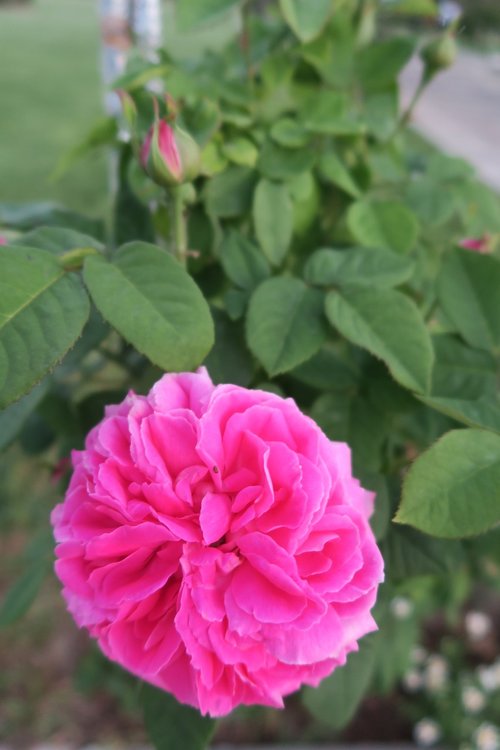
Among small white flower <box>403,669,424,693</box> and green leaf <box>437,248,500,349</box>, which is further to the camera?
small white flower <box>403,669,424,693</box>

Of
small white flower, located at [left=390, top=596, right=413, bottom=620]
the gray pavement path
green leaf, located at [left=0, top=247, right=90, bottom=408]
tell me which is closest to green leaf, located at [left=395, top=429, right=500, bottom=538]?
green leaf, located at [left=0, top=247, right=90, bottom=408]

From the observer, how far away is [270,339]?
520mm

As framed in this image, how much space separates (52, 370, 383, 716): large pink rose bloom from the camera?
407 millimetres

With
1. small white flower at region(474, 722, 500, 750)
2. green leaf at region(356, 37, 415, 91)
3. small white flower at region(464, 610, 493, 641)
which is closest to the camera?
green leaf at region(356, 37, 415, 91)

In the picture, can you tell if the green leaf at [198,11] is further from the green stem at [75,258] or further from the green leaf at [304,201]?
the green stem at [75,258]

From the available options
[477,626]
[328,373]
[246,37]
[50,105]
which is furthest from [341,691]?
[50,105]

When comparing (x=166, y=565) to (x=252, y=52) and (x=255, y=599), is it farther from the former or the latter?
(x=252, y=52)

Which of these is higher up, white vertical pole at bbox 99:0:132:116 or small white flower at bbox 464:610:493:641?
white vertical pole at bbox 99:0:132:116

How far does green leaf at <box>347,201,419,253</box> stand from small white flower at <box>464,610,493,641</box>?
42.5 inches

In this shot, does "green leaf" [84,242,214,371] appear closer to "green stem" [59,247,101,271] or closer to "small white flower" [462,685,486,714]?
"green stem" [59,247,101,271]

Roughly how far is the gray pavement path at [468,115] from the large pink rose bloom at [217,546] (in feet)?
10.1

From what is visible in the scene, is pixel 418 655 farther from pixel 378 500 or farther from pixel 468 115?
pixel 468 115

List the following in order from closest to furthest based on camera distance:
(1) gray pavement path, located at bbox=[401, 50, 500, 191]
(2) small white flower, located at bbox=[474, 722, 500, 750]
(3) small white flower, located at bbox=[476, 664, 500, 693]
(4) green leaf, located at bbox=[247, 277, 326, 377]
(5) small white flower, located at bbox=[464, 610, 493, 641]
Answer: (4) green leaf, located at bbox=[247, 277, 326, 377] → (2) small white flower, located at bbox=[474, 722, 500, 750] → (3) small white flower, located at bbox=[476, 664, 500, 693] → (5) small white flower, located at bbox=[464, 610, 493, 641] → (1) gray pavement path, located at bbox=[401, 50, 500, 191]

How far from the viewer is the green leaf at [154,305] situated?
0.44m
